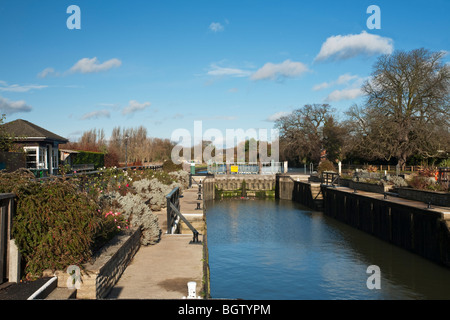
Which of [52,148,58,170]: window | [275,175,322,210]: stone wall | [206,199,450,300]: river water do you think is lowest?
[206,199,450,300]: river water

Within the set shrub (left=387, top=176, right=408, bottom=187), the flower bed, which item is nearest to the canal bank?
shrub (left=387, top=176, right=408, bottom=187)

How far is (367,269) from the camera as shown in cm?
1739

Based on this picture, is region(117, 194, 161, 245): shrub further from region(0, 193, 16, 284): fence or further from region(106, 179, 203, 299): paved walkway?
region(0, 193, 16, 284): fence

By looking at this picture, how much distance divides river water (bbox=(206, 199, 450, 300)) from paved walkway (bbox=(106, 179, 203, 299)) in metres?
2.79

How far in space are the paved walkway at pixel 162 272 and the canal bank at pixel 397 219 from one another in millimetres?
10483

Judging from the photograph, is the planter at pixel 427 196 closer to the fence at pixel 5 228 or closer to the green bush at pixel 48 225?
the green bush at pixel 48 225

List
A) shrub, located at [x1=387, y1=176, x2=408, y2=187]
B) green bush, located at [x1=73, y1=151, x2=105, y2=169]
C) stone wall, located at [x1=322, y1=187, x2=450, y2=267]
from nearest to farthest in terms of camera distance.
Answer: stone wall, located at [x1=322, y1=187, x2=450, y2=267]
shrub, located at [x1=387, y1=176, x2=408, y2=187]
green bush, located at [x1=73, y1=151, x2=105, y2=169]

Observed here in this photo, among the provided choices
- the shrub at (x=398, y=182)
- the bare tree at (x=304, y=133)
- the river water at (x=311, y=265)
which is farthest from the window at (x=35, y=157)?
the bare tree at (x=304, y=133)

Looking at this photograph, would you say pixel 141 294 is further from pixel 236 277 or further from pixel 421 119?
pixel 421 119

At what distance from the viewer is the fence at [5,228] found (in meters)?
6.80

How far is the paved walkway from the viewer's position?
8.22 metres

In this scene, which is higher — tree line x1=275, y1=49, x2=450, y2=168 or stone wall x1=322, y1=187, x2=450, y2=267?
tree line x1=275, y1=49, x2=450, y2=168
